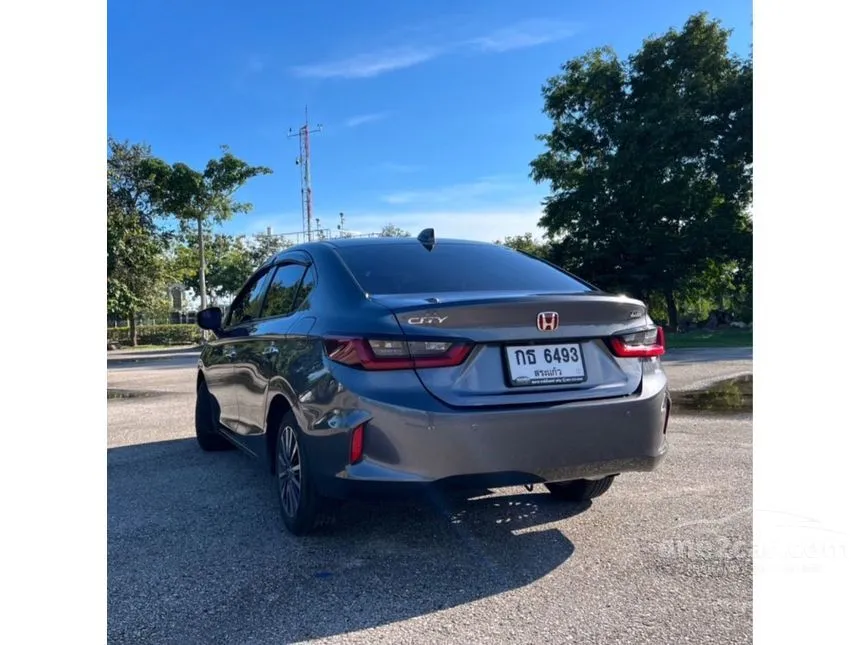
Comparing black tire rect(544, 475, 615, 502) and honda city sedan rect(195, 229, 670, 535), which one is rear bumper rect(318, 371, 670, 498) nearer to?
honda city sedan rect(195, 229, 670, 535)

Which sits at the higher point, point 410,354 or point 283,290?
point 283,290

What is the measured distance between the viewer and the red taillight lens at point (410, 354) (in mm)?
2889

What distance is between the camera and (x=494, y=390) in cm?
291

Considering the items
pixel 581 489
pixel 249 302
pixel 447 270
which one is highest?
pixel 447 270

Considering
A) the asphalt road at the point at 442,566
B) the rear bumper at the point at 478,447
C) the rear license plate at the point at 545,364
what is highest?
the rear license plate at the point at 545,364

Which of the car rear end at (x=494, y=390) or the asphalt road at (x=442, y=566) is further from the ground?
the car rear end at (x=494, y=390)

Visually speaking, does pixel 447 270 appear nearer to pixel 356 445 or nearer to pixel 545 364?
pixel 545 364

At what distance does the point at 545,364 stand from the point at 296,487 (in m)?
1.48

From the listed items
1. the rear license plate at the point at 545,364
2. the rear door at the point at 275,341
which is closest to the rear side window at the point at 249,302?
the rear door at the point at 275,341

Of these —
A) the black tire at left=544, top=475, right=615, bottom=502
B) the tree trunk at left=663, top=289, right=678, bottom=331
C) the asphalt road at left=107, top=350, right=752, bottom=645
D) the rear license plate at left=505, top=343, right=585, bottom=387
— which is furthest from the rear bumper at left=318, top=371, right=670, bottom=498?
the tree trunk at left=663, top=289, right=678, bottom=331

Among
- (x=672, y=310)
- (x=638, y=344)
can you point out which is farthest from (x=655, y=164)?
(x=638, y=344)

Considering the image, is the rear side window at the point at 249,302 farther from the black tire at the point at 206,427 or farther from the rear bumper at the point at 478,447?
the rear bumper at the point at 478,447
